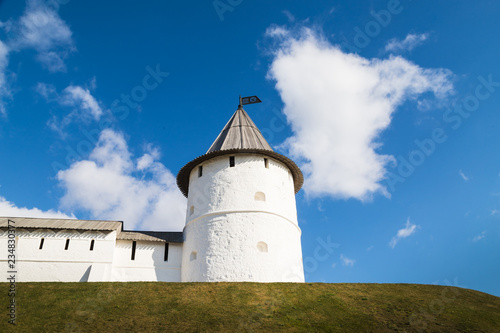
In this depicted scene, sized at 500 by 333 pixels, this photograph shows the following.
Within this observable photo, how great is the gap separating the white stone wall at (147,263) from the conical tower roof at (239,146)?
4542mm

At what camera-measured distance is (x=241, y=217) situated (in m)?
20.2

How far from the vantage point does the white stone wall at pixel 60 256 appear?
19.3m

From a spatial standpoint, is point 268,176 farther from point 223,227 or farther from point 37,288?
point 37,288

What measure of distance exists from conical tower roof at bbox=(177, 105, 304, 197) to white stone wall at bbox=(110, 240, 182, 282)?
4542mm

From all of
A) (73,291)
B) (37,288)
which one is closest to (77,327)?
(73,291)

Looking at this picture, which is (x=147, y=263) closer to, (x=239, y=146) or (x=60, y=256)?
(x=60, y=256)

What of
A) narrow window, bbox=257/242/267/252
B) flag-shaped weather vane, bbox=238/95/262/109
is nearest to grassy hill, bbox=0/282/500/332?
narrow window, bbox=257/242/267/252

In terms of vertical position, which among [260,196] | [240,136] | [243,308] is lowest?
[243,308]

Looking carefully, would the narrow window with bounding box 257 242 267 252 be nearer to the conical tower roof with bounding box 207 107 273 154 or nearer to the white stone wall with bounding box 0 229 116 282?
the conical tower roof with bounding box 207 107 273 154

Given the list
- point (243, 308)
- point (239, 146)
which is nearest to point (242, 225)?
point (239, 146)

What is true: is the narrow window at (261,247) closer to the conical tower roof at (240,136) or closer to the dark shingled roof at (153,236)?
the dark shingled roof at (153,236)

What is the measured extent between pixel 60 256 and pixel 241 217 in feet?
31.4

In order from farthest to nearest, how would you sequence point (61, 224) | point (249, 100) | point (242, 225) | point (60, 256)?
point (249, 100)
point (61, 224)
point (242, 225)
point (60, 256)

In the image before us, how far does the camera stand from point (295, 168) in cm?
2314
